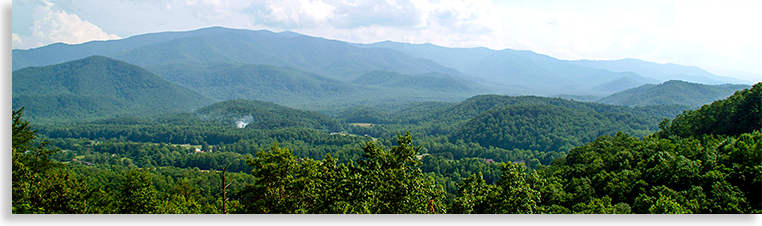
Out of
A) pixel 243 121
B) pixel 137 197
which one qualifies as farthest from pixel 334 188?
pixel 243 121

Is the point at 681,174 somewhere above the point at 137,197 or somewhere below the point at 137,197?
above

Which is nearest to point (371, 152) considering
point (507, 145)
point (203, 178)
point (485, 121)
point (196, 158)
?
point (203, 178)

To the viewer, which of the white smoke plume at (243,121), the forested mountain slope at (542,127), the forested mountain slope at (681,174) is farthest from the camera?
the white smoke plume at (243,121)

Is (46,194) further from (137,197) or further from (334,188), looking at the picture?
(334,188)

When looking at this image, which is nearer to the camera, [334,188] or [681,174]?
[334,188]

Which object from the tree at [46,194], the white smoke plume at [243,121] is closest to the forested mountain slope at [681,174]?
the tree at [46,194]

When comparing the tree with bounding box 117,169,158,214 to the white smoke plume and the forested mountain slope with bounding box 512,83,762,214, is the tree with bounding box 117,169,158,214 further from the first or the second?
the white smoke plume

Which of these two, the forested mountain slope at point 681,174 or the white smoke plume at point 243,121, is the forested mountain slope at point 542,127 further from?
the white smoke plume at point 243,121

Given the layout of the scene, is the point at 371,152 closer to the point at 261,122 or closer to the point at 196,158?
the point at 196,158

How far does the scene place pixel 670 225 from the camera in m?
3.76

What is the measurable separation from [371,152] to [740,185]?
69.0 ft

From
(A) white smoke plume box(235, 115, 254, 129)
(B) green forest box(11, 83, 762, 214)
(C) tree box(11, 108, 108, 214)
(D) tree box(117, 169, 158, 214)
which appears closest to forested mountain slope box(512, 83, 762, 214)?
(B) green forest box(11, 83, 762, 214)

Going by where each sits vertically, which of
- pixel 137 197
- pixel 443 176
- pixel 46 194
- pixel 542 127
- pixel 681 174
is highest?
pixel 681 174

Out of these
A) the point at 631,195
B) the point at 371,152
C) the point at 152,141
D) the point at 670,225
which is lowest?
the point at 152,141
